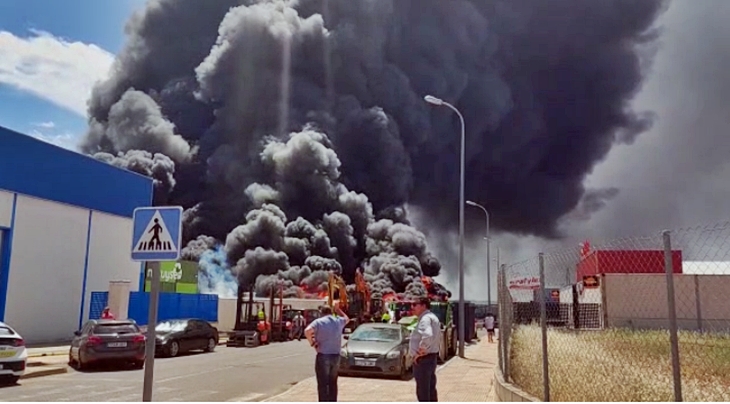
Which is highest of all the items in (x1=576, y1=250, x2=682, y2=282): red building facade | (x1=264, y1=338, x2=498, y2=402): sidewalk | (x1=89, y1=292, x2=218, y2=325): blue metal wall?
(x1=576, y1=250, x2=682, y2=282): red building facade

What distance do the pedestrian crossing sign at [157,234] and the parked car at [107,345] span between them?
11.4m

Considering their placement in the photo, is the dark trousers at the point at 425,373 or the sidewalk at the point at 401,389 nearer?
the dark trousers at the point at 425,373

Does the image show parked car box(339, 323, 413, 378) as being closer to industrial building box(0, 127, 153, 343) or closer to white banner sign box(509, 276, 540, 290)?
white banner sign box(509, 276, 540, 290)

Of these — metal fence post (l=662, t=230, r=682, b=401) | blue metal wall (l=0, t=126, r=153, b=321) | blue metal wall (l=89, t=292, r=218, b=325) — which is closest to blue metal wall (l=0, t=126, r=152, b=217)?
blue metal wall (l=0, t=126, r=153, b=321)

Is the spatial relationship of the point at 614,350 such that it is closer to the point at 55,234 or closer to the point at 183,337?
the point at 183,337

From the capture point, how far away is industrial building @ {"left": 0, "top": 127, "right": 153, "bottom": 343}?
25094 mm

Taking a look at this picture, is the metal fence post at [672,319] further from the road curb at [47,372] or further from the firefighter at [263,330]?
the firefighter at [263,330]

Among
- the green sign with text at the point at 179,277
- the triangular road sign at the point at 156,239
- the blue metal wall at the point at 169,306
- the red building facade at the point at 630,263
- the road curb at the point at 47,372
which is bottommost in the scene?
the road curb at the point at 47,372

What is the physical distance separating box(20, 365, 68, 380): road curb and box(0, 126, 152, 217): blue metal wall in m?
11.2

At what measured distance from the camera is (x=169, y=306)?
32938 mm

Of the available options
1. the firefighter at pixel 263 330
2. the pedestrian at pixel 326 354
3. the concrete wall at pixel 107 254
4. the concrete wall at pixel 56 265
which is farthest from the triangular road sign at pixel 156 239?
the concrete wall at pixel 107 254

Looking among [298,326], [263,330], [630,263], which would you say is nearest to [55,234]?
[263,330]

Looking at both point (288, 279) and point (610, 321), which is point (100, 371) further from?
point (288, 279)

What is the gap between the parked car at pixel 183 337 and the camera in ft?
70.2
